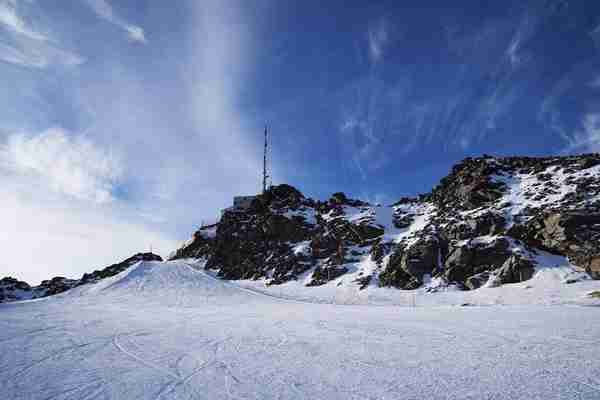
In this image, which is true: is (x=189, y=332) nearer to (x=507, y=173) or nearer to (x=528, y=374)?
(x=528, y=374)

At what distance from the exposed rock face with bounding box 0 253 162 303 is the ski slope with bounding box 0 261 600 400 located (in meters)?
43.4

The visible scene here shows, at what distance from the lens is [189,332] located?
36.7ft

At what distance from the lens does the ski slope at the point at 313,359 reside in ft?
17.2

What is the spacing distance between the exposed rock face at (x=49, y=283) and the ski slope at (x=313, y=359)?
43417mm

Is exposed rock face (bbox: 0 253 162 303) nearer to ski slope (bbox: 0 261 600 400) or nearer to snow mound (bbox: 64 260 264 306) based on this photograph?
snow mound (bbox: 64 260 264 306)

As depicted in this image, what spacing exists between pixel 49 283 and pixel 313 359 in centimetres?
6617

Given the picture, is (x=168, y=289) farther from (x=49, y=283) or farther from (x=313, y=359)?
(x=49, y=283)

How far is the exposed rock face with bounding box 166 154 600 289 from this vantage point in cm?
2505

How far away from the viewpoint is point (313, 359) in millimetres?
7203

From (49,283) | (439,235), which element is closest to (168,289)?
(439,235)

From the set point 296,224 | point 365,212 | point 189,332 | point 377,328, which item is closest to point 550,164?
point 365,212

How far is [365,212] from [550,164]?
22407mm

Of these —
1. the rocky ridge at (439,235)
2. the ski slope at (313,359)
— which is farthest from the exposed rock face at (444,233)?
the ski slope at (313,359)

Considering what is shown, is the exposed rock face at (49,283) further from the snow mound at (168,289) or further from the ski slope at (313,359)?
the ski slope at (313,359)
